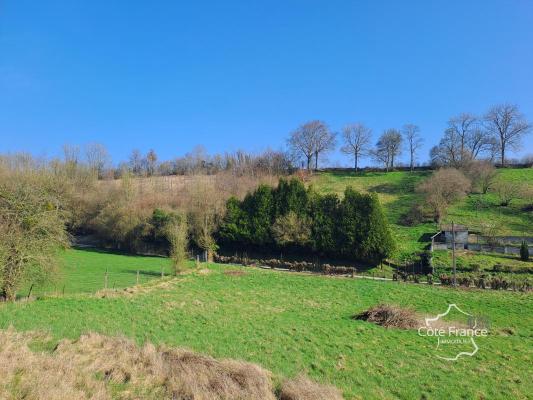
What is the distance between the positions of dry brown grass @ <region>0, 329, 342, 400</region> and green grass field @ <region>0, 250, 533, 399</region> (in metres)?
1.92

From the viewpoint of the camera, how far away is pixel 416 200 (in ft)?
179

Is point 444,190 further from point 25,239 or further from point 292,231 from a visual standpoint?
point 25,239

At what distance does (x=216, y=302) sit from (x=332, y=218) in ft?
68.8

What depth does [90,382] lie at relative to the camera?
723 centimetres

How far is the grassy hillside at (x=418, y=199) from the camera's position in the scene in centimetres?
4131

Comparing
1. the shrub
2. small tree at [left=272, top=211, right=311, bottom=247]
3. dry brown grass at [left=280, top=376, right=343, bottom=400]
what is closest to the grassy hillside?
the shrub

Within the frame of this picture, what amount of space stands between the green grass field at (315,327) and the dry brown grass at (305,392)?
4.08 feet

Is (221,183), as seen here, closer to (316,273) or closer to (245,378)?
(316,273)

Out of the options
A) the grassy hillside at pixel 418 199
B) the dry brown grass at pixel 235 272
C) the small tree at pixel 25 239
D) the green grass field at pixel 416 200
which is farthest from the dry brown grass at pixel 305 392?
the grassy hillside at pixel 418 199

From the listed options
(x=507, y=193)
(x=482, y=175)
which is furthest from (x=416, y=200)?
(x=507, y=193)

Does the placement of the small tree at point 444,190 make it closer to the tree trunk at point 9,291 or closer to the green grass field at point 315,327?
the green grass field at point 315,327

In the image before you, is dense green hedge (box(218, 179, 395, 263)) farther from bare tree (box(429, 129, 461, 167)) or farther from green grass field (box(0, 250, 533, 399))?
bare tree (box(429, 129, 461, 167))

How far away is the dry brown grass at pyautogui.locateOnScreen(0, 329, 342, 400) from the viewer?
670 centimetres

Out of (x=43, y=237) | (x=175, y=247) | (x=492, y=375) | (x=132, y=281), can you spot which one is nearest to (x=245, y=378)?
(x=492, y=375)
